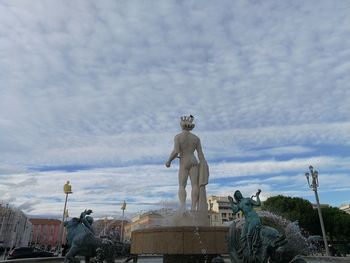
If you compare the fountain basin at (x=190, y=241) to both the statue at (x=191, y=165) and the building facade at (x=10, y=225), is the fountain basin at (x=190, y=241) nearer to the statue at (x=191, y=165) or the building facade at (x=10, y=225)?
the statue at (x=191, y=165)

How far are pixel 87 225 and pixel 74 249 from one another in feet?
2.68

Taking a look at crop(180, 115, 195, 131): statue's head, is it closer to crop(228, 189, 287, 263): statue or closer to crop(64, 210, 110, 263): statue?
crop(64, 210, 110, 263): statue

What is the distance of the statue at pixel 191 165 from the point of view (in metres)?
11.5

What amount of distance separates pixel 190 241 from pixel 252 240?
8.29 feet

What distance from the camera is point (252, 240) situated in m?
6.84

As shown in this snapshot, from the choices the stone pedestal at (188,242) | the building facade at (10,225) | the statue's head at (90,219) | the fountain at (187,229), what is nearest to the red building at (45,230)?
the building facade at (10,225)

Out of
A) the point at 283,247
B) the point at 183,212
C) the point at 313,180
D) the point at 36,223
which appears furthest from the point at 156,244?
the point at 36,223

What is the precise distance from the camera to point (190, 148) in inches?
466

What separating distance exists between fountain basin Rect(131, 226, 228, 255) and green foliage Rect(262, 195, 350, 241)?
3224 cm

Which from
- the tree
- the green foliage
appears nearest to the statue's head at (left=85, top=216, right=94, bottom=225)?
the green foliage

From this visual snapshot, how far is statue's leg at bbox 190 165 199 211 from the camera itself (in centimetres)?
1145

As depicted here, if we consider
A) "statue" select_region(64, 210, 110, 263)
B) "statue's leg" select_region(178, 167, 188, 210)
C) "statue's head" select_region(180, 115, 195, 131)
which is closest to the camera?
"statue" select_region(64, 210, 110, 263)

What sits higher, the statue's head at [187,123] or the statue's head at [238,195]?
the statue's head at [187,123]

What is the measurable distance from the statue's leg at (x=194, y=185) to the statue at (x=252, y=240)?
13.6 feet
